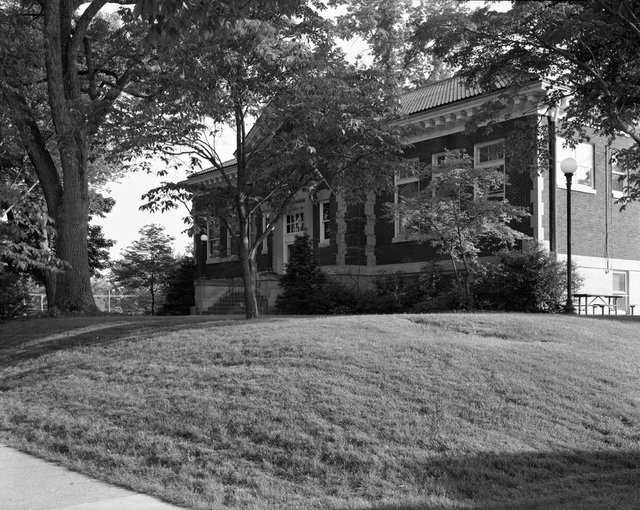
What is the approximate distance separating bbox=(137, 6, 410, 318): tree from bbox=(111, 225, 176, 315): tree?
77.0 ft

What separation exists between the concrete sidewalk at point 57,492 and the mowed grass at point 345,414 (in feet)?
0.60

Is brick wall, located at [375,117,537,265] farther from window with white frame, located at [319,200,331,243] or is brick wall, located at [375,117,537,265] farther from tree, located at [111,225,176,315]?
tree, located at [111,225,176,315]

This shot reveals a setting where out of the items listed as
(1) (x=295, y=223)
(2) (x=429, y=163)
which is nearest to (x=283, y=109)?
(2) (x=429, y=163)

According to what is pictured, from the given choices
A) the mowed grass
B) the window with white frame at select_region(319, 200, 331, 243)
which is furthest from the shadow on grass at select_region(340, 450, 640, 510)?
the window with white frame at select_region(319, 200, 331, 243)

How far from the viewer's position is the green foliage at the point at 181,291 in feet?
109

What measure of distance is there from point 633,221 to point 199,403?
20579 mm

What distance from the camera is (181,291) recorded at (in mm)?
34062

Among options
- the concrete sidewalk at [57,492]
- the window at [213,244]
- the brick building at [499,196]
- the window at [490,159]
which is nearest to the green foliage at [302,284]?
the brick building at [499,196]

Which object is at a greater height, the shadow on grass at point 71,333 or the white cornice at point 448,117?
the white cornice at point 448,117

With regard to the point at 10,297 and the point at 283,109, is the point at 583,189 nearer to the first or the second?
the point at 283,109

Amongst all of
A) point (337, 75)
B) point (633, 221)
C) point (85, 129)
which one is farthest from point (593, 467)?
point (633, 221)

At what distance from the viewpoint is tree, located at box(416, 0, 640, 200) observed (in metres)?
9.26

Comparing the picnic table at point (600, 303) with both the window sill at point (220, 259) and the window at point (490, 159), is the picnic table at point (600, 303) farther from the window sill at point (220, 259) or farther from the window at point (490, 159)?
the window sill at point (220, 259)

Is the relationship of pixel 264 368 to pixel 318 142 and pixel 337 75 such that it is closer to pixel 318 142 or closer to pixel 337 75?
pixel 318 142
